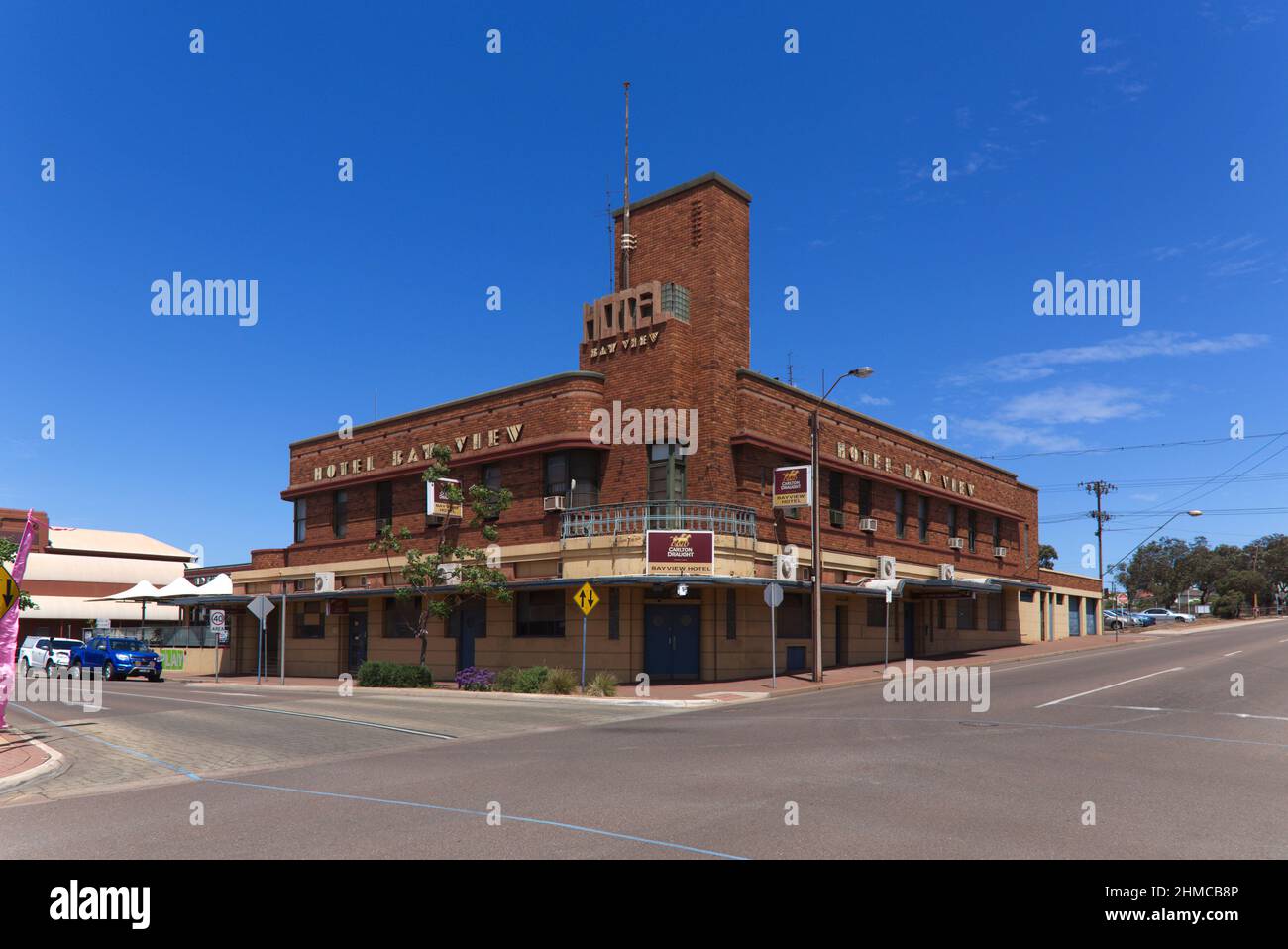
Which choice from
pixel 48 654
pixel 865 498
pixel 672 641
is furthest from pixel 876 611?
pixel 48 654

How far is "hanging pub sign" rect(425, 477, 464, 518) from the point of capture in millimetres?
34719

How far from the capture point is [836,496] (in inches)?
1455

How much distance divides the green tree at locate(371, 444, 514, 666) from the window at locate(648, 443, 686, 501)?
199 inches

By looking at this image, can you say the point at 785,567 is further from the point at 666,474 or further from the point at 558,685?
the point at 558,685

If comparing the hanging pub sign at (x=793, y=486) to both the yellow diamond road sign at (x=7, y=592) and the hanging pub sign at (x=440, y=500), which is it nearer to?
the hanging pub sign at (x=440, y=500)

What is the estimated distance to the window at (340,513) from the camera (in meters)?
41.4

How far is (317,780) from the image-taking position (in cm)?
1209

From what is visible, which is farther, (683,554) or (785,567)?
(785,567)

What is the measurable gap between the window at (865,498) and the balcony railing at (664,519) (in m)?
8.20

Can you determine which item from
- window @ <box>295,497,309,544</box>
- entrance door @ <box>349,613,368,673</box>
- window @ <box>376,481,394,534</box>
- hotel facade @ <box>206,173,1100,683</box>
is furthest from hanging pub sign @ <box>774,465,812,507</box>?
window @ <box>295,497,309,544</box>

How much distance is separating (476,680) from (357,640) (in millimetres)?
12356
